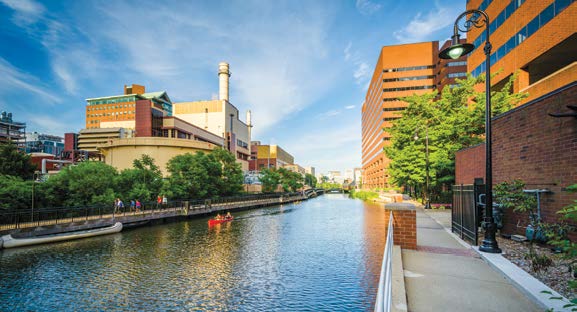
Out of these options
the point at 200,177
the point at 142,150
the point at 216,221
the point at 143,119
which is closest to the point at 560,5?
the point at 216,221

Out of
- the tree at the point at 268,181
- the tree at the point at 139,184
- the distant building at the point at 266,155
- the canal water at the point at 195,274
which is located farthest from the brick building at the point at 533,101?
the distant building at the point at 266,155

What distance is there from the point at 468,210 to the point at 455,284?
19.8 ft

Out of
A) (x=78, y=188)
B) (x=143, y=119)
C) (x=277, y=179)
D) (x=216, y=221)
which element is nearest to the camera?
(x=78, y=188)

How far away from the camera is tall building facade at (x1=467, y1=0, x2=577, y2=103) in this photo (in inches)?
850

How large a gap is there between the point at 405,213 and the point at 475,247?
10.00ft

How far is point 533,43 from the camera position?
24.9m

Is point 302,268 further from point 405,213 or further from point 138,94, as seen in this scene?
point 138,94

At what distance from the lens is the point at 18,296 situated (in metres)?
11.7

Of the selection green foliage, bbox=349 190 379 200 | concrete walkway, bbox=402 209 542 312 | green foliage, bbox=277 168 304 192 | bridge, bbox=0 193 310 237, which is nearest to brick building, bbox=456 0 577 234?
concrete walkway, bbox=402 209 542 312

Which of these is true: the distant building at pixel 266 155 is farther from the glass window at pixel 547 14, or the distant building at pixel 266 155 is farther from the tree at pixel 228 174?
the glass window at pixel 547 14

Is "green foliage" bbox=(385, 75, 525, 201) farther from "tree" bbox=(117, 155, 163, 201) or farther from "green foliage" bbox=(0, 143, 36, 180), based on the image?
"green foliage" bbox=(0, 143, 36, 180)

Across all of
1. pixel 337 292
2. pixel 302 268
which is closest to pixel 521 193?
pixel 337 292

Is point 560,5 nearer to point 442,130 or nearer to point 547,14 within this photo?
point 547,14

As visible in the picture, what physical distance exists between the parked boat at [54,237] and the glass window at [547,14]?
38445mm
